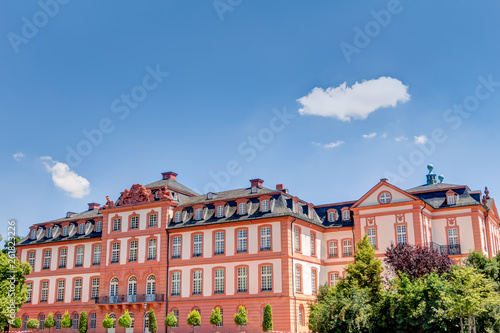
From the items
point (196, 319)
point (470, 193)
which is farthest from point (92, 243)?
point (470, 193)

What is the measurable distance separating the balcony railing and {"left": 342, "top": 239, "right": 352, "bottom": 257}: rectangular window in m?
16.6

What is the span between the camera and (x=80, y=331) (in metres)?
54.4

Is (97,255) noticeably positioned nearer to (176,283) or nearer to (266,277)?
(176,283)

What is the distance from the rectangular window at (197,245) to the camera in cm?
5231

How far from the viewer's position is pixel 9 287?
47.1 meters

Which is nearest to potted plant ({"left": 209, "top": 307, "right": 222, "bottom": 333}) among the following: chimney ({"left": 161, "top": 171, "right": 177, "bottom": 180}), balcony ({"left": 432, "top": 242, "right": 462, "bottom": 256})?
chimney ({"left": 161, "top": 171, "right": 177, "bottom": 180})

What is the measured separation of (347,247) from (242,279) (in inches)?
402

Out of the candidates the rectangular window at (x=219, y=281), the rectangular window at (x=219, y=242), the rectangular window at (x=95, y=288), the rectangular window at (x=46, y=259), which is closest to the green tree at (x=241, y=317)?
the rectangular window at (x=219, y=281)

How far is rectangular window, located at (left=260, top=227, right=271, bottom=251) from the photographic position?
4930 cm

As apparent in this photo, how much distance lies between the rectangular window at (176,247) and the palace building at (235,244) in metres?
0.09

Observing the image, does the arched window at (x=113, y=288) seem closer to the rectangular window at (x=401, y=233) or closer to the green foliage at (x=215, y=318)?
the green foliage at (x=215, y=318)

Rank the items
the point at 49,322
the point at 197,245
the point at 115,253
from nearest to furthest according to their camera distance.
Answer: the point at 197,245 → the point at 115,253 → the point at 49,322

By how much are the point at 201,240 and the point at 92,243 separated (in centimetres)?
1288

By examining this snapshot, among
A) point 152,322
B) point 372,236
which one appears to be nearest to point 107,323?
→ point 152,322
